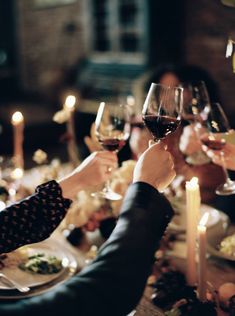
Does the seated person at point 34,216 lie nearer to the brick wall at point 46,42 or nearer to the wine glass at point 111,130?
the wine glass at point 111,130

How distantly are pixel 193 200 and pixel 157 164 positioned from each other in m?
0.22

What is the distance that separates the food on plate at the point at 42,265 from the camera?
118 cm

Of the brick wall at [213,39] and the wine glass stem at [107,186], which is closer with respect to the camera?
the wine glass stem at [107,186]

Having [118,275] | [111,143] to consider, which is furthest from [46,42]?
[118,275]

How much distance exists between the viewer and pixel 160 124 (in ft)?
3.52

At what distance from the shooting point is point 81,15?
6.46 m

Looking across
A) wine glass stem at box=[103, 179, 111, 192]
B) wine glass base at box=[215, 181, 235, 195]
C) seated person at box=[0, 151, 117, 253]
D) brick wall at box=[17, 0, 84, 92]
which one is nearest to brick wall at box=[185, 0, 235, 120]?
brick wall at box=[17, 0, 84, 92]

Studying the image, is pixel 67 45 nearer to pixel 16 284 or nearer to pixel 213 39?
pixel 213 39

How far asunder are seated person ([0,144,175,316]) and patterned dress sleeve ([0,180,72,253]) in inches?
12.3

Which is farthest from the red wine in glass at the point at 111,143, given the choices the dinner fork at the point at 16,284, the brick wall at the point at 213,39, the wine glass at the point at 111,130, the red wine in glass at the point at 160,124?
the brick wall at the point at 213,39

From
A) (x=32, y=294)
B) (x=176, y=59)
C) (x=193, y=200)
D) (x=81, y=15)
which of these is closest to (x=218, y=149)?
(x=193, y=200)

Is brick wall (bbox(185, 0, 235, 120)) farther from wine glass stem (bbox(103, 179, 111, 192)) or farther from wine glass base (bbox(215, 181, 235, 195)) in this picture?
wine glass stem (bbox(103, 179, 111, 192))

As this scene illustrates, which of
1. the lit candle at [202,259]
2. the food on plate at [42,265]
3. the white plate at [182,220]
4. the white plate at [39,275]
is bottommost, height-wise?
the white plate at [39,275]

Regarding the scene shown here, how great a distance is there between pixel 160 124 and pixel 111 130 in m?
0.29
